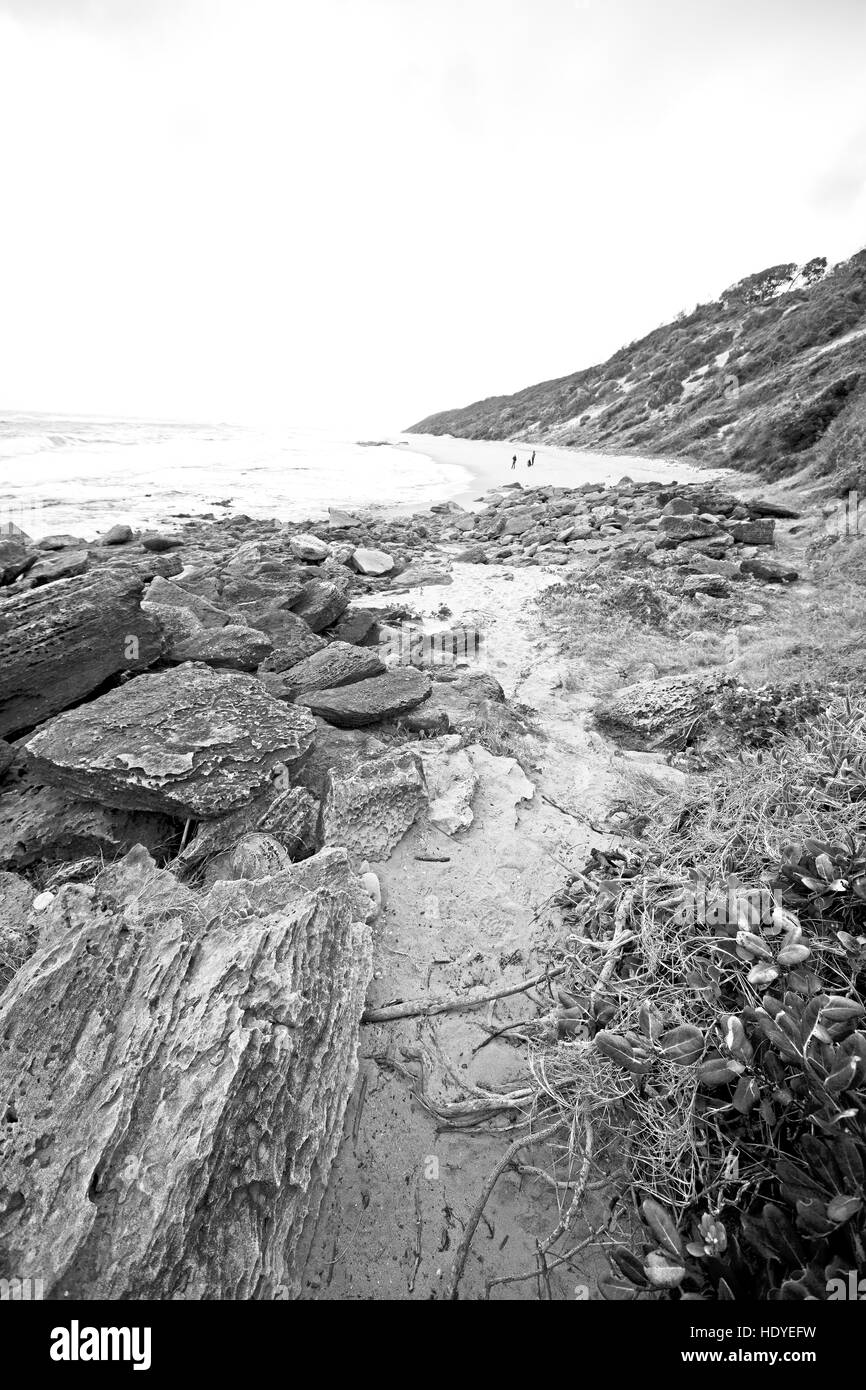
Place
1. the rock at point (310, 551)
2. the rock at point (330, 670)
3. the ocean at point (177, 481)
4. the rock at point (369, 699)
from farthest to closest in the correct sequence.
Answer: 1. the ocean at point (177, 481)
2. the rock at point (310, 551)
3. the rock at point (330, 670)
4. the rock at point (369, 699)

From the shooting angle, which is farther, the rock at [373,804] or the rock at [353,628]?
the rock at [353,628]

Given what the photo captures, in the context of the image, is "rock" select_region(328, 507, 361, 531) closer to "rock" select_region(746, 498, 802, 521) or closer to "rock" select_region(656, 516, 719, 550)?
"rock" select_region(656, 516, 719, 550)

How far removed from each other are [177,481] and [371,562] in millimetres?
20129

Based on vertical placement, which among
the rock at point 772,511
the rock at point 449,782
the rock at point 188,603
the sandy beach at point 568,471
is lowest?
the rock at point 449,782

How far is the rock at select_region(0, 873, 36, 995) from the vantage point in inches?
96.1

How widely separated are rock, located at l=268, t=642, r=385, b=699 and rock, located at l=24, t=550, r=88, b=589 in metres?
5.03

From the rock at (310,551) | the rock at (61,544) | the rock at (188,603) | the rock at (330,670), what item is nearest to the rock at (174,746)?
the rock at (330,670)

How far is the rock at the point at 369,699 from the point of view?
15.9 feet

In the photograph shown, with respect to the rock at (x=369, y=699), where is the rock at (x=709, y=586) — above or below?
above

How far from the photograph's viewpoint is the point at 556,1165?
2.04m

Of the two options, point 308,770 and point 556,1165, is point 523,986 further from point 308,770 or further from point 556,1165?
point 308,770

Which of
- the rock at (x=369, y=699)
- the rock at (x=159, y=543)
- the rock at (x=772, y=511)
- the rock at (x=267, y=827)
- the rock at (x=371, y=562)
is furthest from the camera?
the rock at (x=772, y=511)

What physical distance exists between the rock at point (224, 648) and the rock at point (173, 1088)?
9.25ft

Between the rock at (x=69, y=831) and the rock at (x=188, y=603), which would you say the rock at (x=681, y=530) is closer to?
the rock at (x=188, y=603)
